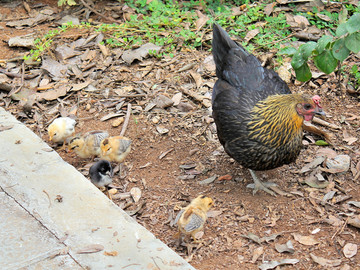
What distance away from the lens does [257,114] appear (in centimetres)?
455

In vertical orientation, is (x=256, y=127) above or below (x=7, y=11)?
above

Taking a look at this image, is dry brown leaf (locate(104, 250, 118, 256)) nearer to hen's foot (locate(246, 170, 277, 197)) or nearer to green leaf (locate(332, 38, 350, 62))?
hen's foot (locate(246, 170, 277, 197))

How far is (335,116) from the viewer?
562cm

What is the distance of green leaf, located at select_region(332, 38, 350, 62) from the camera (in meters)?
4.54

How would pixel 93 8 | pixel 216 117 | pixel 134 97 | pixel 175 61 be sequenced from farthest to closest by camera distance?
pixel 93 8 → pixel 175 61 → pixel 134 97 → pixel 216 117

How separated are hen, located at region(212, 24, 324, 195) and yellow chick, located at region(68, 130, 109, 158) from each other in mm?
1385

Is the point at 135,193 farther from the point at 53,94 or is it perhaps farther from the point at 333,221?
the point at 53,94

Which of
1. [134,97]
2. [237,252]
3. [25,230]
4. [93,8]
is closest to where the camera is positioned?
[25,230]

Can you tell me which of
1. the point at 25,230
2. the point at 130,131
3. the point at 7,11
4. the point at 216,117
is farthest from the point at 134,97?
the point at 7,11

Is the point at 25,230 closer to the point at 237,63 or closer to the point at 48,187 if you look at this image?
the point at 48,187

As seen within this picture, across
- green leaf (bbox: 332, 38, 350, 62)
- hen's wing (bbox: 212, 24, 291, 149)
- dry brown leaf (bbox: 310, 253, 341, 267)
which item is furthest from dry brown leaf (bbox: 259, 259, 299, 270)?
green leaf (bbox: 332, 38, 350, 62)

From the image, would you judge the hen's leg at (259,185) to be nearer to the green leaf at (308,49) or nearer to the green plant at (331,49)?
the green plant at (331,49)

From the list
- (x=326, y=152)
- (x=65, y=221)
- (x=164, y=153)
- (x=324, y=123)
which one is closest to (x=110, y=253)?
(x=65, y=221)

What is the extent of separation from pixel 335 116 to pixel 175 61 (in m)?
2.26
